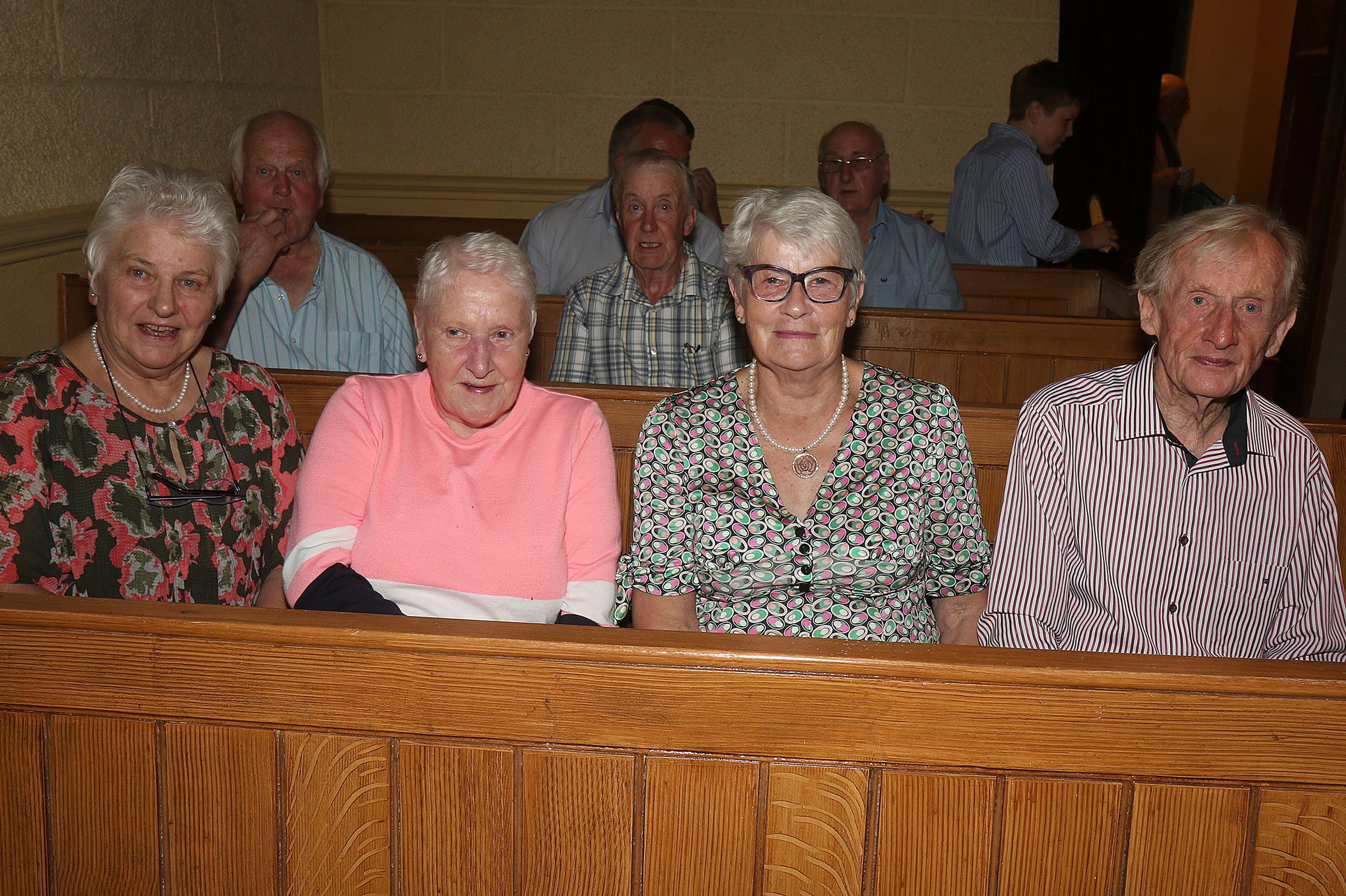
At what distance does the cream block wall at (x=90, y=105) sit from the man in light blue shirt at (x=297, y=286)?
0.95 metres

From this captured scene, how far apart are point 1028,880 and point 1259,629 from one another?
931 mm

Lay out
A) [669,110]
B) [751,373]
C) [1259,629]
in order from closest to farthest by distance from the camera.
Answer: [1259,629], [751,373], [669,110]

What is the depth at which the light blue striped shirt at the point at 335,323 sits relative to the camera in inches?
112

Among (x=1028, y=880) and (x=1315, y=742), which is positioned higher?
(x=1315, y=742)

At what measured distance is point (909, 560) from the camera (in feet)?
6.14

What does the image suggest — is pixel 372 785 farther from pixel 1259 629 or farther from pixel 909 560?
pixel 1259 629

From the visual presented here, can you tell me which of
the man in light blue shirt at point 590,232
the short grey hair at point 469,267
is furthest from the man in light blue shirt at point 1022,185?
the short grey hair at point 469,267

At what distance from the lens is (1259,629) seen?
1.85 metres

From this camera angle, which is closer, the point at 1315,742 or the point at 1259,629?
the point at 1315,742

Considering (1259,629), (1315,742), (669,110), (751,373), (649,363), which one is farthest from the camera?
(669,110)

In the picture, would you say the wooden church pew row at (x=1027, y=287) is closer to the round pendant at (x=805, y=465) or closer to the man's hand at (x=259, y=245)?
the man's hand at (x=259, y=245)

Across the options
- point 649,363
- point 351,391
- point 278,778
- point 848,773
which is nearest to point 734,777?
point 848,773

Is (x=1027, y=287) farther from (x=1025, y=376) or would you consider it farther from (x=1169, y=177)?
(x=1169, y=177)

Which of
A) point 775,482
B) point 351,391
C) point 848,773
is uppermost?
point 351,391
